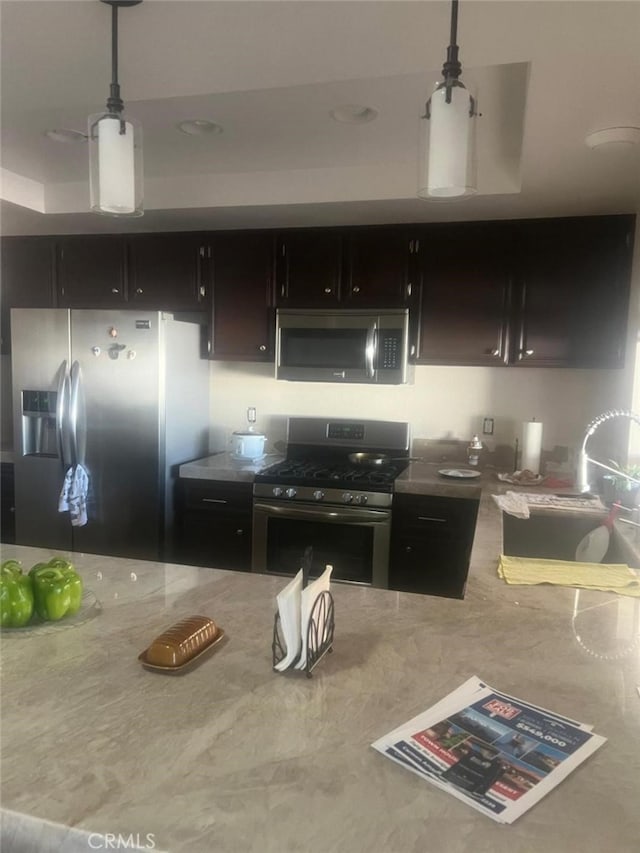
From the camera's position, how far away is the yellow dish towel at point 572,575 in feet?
5.57

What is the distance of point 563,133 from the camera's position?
205 cm

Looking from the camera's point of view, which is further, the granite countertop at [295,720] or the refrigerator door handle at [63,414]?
the refrigerator door handle at [63,414]

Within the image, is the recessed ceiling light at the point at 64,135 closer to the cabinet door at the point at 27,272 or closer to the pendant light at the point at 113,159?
the cabinet door at the point at 27,272

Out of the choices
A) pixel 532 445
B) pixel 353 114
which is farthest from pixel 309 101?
pixel 532 445

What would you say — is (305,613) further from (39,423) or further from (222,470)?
(39,423)

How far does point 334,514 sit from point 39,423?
5.80 feet

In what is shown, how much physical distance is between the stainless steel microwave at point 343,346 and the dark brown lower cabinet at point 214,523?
0.73 meters

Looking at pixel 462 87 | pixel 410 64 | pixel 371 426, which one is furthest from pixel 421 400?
pixel 462 87

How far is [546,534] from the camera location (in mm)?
2629

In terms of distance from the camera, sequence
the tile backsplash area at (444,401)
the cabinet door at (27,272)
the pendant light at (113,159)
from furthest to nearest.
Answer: the cabinet door at (27,272)
the tile backsplash area at (444,401)
the pendant light at (113,159)

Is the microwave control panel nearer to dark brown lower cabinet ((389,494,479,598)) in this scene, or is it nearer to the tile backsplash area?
the tile backsplash area

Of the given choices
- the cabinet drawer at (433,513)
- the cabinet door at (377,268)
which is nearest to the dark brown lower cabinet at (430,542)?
the cabinet drawer at (433,513)

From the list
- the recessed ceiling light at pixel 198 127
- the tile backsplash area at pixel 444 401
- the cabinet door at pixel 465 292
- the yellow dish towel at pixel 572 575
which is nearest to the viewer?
the yellow dish towel at pixel 572 575

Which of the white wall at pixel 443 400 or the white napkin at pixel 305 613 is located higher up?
the white wall at pixel 443 400
